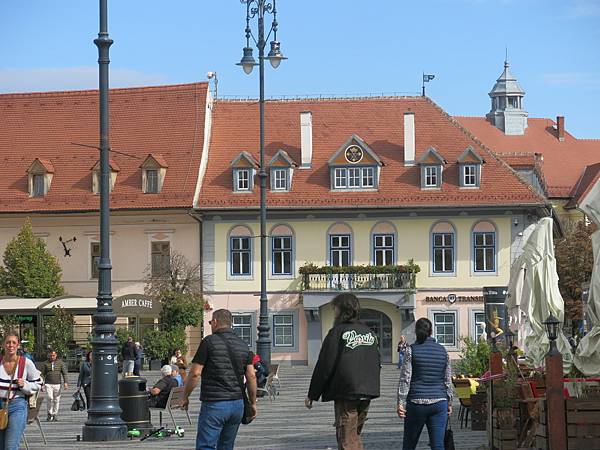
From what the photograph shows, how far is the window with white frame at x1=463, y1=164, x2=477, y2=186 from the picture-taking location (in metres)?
61.8

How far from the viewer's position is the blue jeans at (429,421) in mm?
15156

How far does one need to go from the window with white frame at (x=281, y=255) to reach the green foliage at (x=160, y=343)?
679 cm

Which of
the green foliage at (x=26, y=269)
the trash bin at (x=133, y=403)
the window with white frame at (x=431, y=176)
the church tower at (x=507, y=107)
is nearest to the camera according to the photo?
the trash bin at (x=133, y=403)

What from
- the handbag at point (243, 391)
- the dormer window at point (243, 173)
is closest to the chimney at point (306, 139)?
the dormer window at point (243, 173)

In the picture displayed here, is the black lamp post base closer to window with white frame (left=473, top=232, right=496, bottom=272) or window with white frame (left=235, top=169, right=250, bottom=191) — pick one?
window with white frame (left=473, top=232, right=496, bottom=272)

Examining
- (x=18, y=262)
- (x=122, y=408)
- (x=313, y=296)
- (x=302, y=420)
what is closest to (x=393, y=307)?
(x=313, y=296)

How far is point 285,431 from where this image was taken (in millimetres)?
25188

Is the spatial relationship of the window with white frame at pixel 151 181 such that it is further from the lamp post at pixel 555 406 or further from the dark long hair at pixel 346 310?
the dark long hair at pixel 346 310

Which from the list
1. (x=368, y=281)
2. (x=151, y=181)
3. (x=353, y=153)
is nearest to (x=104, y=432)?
(x=368, y=281)

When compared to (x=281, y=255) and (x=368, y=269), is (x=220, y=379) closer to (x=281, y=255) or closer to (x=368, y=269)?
(x=368, y=269)

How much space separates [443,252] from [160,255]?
12244 mm

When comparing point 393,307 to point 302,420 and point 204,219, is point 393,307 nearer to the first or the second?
point 204,219

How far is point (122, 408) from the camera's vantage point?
23.8m

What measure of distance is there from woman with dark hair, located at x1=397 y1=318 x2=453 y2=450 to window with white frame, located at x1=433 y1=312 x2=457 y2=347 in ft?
151
